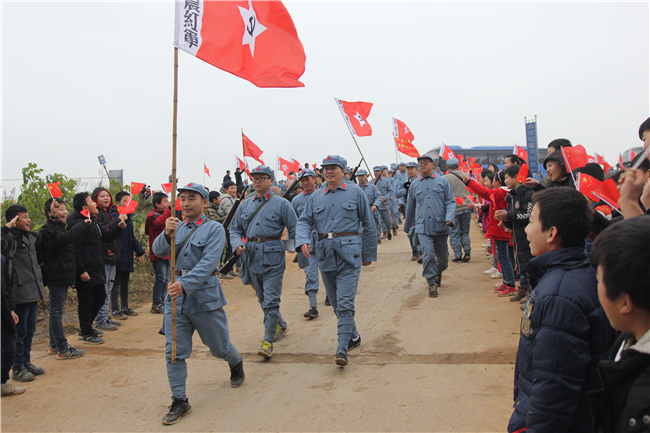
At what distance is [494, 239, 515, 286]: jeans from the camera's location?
7.12 m

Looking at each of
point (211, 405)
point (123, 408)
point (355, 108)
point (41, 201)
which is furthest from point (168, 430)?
point (355, 108)

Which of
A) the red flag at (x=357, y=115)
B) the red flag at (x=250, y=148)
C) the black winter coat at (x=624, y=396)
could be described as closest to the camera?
the black winter coat at (x=624, y=396)

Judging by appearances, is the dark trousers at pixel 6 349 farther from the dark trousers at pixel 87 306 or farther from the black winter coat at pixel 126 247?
the black winter coat at pixel 126 247

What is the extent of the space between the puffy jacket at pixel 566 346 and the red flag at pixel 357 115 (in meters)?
9.31

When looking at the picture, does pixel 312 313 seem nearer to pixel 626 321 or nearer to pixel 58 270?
pixel 58 270

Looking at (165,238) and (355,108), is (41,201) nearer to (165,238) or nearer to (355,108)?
(165,238)

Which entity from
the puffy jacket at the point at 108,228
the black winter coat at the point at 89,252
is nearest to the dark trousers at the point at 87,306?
the black winter coat at the point at 89,252

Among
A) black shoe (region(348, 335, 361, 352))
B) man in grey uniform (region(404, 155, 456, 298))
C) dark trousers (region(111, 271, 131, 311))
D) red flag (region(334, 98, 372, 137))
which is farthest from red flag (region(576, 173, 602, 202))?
red flag (region(334, 98, 372, 137))

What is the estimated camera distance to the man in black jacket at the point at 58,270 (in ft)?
17.3

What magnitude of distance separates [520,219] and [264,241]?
10.8 ft

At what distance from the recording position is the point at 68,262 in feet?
17.9

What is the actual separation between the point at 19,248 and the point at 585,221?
530 cm

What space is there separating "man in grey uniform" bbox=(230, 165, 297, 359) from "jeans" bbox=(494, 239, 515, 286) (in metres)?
3.58

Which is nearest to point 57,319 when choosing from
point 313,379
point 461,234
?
point 313,379
